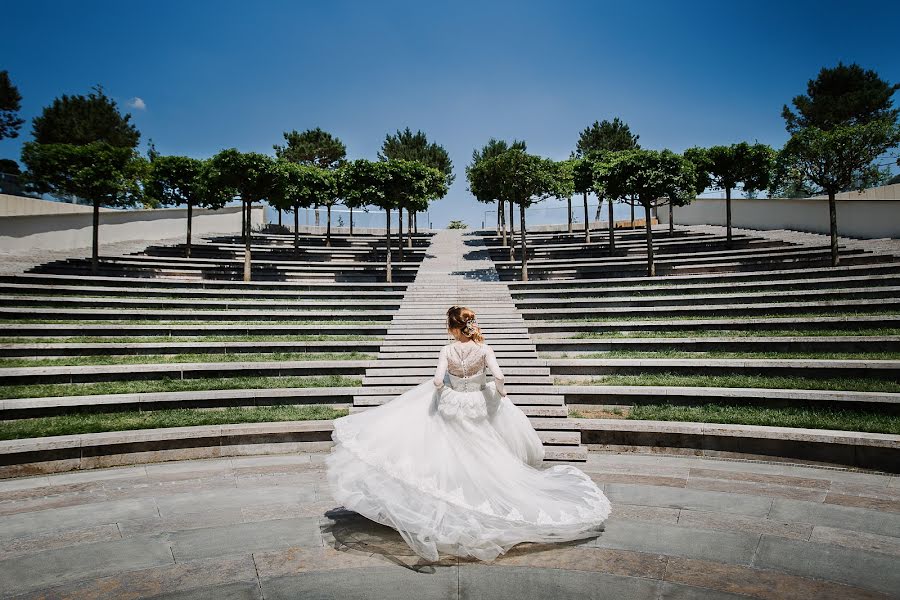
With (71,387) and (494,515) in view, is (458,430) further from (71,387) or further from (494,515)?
(71,387)

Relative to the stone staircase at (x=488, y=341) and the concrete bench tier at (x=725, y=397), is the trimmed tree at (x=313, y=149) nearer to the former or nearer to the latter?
the stone staircase at (x=488, y=341)

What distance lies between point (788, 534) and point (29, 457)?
356 inches

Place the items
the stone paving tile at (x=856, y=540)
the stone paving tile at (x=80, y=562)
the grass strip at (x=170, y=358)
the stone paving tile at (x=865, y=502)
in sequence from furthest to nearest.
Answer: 1. the grass strip at (x=170, y=358)
2. the stone paving tile at (x=865, y=502)
3. the stone paving tile at (x=856, y=540)
4. the stone paving tile at (x=80, y=562)

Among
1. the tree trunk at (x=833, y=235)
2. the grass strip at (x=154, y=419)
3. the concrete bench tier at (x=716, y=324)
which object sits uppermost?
the tree trunk at (x=833, y=235)

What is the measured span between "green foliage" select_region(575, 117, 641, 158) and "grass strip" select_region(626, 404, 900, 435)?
3571 cm

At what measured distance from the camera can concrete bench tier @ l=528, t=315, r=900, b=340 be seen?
34.2 feet

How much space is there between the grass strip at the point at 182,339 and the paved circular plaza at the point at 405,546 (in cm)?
502

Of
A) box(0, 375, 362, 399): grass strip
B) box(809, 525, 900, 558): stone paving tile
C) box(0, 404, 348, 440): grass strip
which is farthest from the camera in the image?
box(0, 375, 362, 399): grass strip

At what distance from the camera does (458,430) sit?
4.91 m

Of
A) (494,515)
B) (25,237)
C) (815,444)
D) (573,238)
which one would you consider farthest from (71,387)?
(573,238)

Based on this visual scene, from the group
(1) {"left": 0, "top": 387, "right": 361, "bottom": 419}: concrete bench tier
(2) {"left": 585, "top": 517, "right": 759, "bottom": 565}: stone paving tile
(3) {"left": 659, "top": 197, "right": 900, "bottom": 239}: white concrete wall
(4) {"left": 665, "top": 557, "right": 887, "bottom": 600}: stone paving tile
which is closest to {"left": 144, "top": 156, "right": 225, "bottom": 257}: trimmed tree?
(1) {"left": 0, "top": 387, "right": 361, "bottom": 419}: concrete bench tier

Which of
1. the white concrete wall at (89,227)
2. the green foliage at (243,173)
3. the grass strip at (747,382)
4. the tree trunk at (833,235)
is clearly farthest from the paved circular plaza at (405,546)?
the white concrete wall at (89,227)

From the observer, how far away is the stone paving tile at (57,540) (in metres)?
4.58

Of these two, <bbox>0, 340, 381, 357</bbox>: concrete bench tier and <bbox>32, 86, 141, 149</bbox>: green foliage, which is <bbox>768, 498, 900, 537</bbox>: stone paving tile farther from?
<bbox>32, 86, 141, 149</bbox>: green foliage
